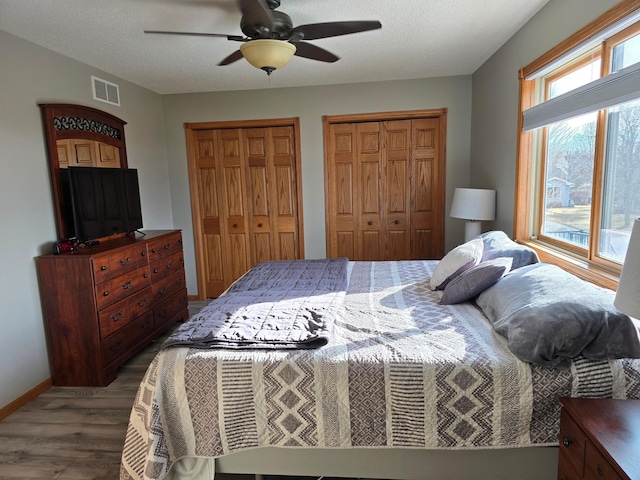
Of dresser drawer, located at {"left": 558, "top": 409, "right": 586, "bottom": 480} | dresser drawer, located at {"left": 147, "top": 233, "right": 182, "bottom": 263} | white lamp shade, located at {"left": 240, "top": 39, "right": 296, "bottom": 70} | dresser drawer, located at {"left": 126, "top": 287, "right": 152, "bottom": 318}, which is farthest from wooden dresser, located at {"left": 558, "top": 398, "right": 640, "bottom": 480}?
dresser drawer, located at {"left": 147, "top": 233, "right": 182, "bottom": 263}

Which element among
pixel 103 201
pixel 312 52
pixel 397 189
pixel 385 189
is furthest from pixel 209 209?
pixel 312 52

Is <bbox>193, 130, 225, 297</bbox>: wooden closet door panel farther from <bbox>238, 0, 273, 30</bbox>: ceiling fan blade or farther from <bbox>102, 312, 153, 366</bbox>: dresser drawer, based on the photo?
<bbox>238, 0, 273, 30</bbox>: ceiling fan blade

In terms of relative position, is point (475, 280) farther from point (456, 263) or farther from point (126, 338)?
point (126, 338)

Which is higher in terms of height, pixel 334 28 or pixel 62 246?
pixel 334 28

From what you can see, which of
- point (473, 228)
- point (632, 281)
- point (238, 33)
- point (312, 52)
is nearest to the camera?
point (632, 281)

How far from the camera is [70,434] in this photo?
2.27 metres

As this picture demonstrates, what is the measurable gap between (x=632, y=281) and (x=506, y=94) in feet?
8.38

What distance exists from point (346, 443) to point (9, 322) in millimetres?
2396

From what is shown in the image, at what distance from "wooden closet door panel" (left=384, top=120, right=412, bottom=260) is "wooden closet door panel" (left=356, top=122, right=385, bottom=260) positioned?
77 mm

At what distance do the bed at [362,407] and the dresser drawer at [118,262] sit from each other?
1.37 metres

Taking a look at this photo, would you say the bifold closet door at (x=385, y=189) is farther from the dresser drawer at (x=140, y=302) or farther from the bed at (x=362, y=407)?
the bed at (x=362, y=407)

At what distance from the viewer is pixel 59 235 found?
2.94m

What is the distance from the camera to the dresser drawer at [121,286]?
9.07 ft

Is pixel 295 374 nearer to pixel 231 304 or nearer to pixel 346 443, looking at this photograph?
pixel 346 443
